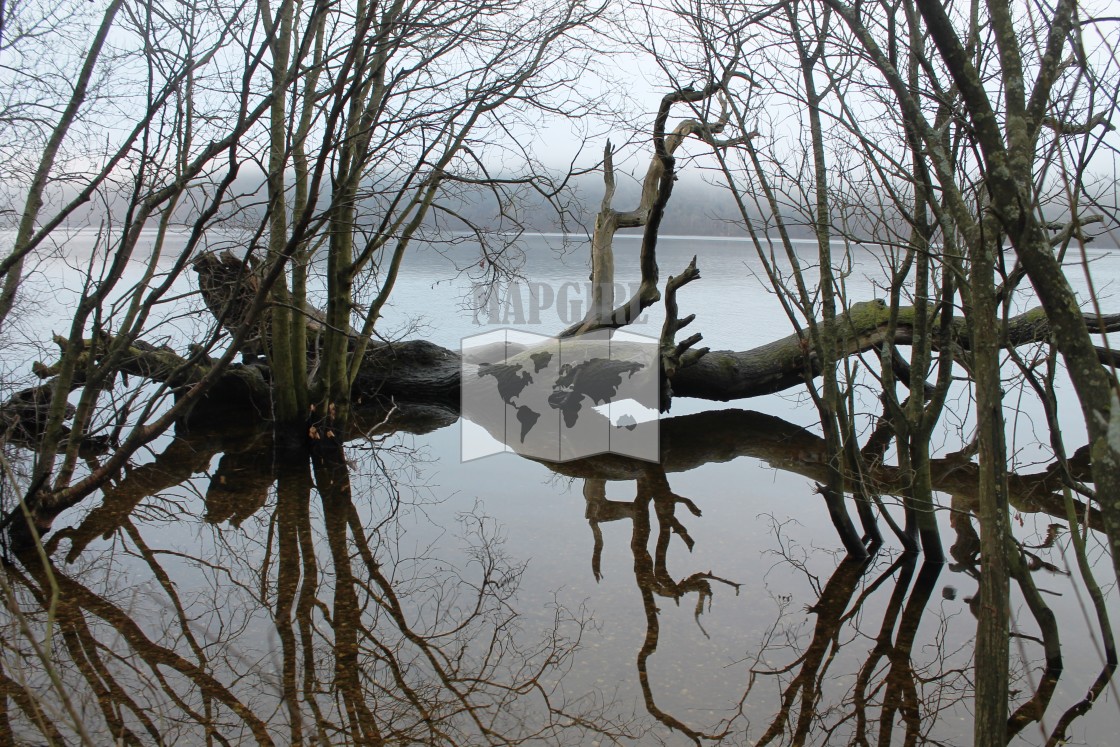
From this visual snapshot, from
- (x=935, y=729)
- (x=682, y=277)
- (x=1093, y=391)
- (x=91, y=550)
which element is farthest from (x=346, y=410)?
(x=1093, y=391)

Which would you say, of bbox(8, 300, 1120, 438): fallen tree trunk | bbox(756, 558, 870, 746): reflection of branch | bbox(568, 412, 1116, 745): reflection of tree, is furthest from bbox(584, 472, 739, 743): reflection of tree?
bbox(8, 300, 1120, 438): fallen tree trunk

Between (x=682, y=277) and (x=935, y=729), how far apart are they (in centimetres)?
573

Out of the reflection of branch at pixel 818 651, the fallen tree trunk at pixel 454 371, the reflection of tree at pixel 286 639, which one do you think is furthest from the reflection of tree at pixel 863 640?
the fallen tree trunk at pixel 454 371

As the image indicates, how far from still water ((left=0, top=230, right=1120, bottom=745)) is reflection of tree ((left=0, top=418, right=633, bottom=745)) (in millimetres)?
16

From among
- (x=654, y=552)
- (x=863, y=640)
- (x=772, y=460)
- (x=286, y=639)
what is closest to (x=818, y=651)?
(x=863, y=640)

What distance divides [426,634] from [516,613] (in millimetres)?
506

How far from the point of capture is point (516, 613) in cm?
470

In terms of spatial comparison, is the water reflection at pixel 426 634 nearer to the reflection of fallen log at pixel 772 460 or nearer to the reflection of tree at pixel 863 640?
the reflection of tree at pixel 863 640

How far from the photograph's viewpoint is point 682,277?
29.0ft

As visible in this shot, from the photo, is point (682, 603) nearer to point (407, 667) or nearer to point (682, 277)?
point (407, 667)

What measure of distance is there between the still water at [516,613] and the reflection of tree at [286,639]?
2 cm

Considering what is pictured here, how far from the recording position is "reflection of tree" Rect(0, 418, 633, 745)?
355cm

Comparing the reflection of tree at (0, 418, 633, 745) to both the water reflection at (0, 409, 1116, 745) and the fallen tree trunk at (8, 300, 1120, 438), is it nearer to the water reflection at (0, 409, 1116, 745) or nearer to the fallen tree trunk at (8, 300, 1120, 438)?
the water reflection at (0, 409, 1116, 745)

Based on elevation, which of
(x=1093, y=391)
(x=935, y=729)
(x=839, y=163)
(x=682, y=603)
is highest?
(x=839, y=163)
